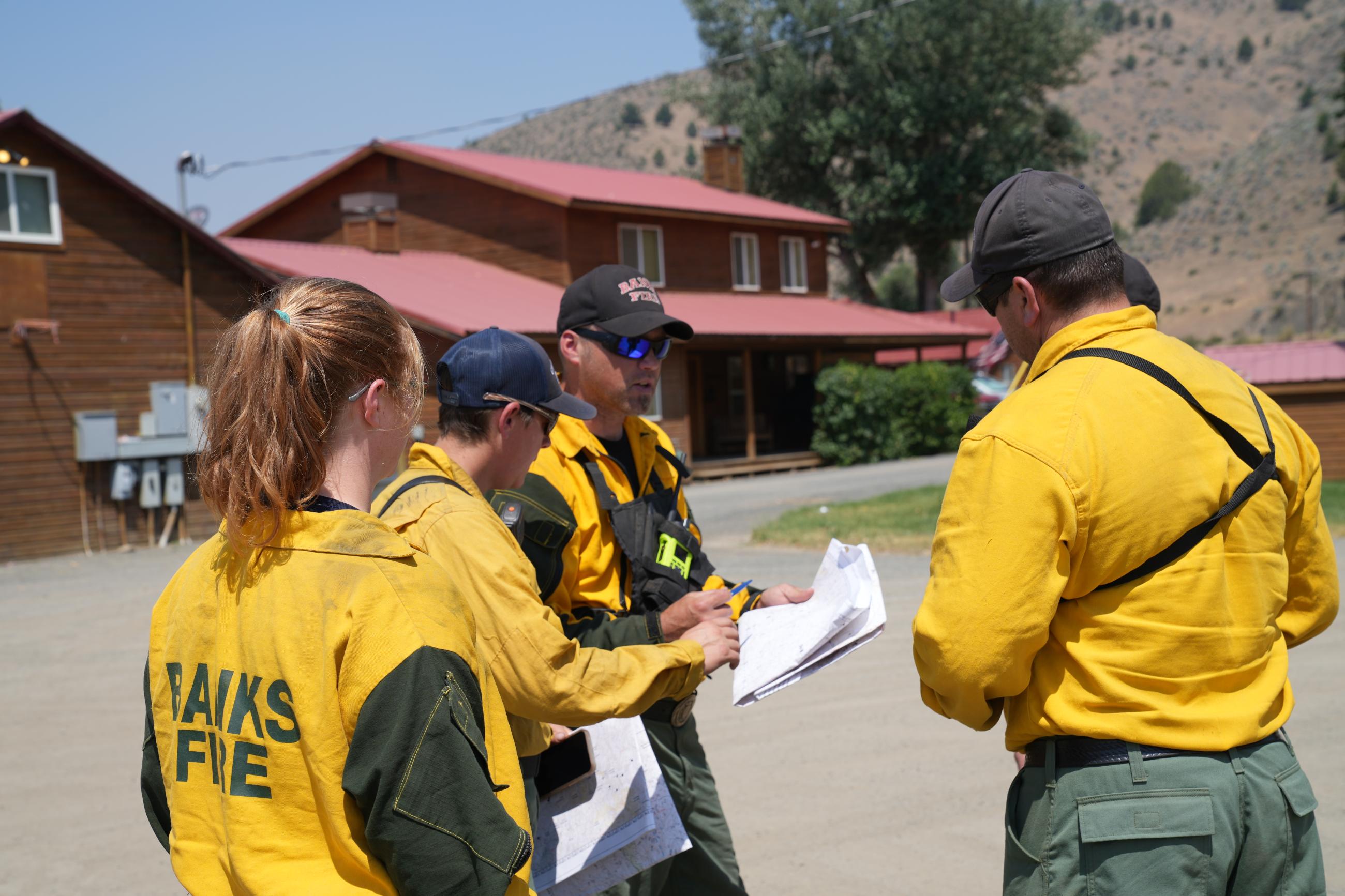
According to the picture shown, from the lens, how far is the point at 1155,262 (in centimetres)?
8112

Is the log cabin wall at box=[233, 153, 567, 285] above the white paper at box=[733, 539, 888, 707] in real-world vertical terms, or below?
above

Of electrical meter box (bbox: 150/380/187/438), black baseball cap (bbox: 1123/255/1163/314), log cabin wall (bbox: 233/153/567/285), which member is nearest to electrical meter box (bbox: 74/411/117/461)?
electrical meter box (bbox: 150/380/187/438)

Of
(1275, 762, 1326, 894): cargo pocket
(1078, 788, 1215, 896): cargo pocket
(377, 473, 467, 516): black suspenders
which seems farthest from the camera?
(377, 473, 467, 516): black suspenders

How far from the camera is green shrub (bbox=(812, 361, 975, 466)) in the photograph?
91.0 feet

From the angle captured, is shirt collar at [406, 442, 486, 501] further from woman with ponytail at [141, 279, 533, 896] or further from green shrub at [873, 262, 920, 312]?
green shrub at [873, 262, 920, 312]

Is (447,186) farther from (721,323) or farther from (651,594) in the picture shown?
(651,594)

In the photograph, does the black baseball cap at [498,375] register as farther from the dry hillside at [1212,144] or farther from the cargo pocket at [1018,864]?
the dry hillside at [1212,144]

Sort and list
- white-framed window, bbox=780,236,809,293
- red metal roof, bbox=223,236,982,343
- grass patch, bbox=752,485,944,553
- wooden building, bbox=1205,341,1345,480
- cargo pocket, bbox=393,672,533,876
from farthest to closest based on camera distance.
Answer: white-framed window, bbox=780,236,809,293 < red metal roof, bbox=223,236,982,343 < wooden building, bbox=1205,341,1345,480 < grass patch, bbox=752,485,944,553 < cargo pocket, bbox=393,672,533,876

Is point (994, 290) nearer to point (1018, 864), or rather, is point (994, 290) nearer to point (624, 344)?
point (1018, 864)

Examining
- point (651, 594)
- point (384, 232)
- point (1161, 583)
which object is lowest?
point (651, 594)

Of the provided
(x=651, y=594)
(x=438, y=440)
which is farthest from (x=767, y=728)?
(x=438, y=440)

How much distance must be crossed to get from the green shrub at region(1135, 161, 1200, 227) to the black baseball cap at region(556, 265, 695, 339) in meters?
97.5

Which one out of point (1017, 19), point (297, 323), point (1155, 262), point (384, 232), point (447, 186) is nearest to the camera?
point (297, 323)

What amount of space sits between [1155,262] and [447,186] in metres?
66.6
